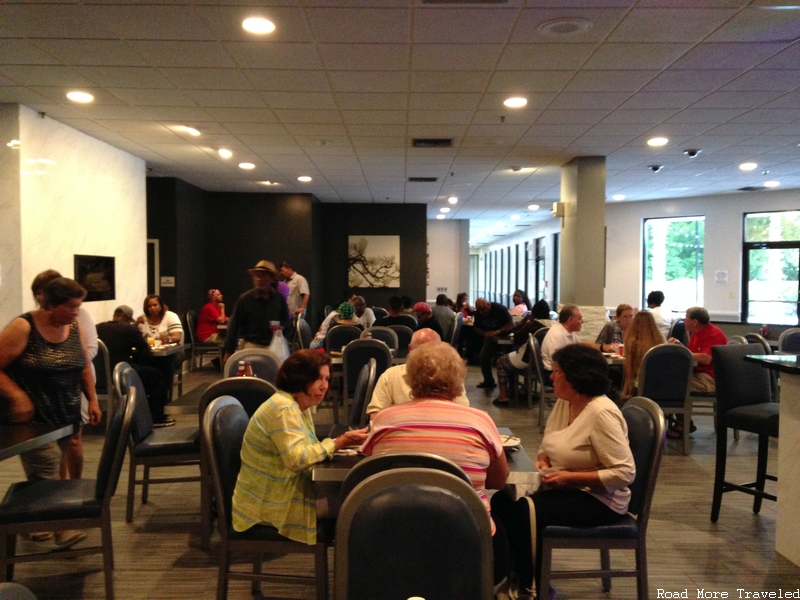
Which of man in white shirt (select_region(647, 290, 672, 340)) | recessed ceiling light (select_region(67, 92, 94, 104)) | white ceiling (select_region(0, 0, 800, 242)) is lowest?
man in white shirt (select_region(647, 290, 672, 340))

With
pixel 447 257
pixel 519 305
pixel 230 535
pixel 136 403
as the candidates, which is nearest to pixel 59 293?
pixel 136 403

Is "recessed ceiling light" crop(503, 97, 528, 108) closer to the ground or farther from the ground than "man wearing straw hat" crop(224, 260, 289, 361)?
farther from the ground

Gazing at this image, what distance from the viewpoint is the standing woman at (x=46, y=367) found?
3.19m

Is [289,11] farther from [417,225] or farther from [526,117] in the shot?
[417,225]

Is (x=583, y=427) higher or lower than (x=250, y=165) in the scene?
lower

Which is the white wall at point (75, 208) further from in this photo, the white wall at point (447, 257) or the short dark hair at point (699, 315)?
the white wall at point (447, 257)

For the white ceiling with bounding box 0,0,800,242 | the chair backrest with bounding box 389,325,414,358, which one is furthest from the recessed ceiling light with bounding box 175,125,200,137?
the chair backrest with bounding box 389,325,414,358

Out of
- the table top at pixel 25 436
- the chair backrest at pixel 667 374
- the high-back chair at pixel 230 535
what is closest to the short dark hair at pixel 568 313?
the chair backrest at pixel 667 374

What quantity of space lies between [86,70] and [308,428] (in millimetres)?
4068

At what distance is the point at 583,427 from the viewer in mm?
2611

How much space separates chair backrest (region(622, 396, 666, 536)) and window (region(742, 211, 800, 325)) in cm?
1144

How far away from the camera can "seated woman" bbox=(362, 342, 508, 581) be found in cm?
221

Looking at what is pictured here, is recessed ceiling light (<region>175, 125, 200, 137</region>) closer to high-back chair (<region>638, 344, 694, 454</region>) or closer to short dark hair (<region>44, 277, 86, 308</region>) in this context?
short dark hair (<region>44, 277, 86, 308</region>)

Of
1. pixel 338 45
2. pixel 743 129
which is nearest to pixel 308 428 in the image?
pixel 338 45
